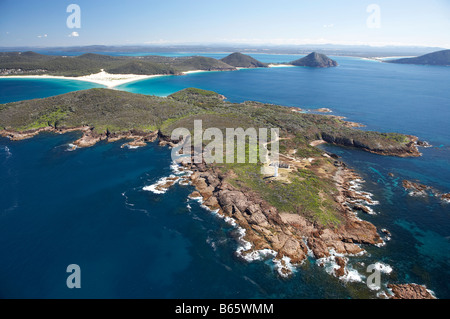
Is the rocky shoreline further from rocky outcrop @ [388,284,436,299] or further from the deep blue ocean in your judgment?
the deep blue ocean

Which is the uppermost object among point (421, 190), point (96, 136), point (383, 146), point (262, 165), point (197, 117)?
point (197, 117)

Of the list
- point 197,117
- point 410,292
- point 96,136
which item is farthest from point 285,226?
point 96,136

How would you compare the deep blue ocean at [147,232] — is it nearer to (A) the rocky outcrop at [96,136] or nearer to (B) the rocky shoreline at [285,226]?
(B) the rocky shoreline at [285,226]

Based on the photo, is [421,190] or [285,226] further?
[421,190]

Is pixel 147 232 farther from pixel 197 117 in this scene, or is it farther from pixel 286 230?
pixel 197 117

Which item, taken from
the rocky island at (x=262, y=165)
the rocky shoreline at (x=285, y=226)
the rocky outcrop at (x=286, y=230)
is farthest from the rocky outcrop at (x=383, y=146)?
the rocky outcrop at (x=286, y=230)

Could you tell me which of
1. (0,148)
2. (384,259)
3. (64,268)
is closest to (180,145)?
(64,268)

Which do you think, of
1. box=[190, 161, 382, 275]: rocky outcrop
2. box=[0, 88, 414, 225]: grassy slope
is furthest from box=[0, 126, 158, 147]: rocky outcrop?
box=[190, 161, 382, 275]: rocky outcrop

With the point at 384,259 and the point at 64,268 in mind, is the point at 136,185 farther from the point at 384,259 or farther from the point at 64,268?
the point at 384,259
